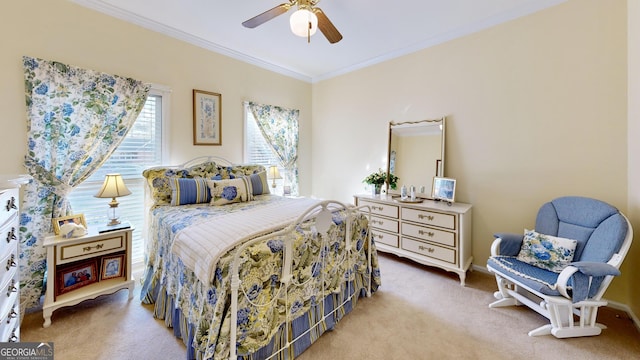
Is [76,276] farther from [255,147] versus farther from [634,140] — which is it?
[634,140]

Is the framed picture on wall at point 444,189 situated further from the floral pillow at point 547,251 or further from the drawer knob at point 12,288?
the drawer knob at point 12,288

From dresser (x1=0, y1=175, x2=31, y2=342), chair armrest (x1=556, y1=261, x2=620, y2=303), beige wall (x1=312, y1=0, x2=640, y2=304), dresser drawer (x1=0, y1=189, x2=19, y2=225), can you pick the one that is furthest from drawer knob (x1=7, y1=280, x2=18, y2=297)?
beige wall (x1=312, y1=0, x2=640, y2=304)

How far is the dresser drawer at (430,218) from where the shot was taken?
277cm

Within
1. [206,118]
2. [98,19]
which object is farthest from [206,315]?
[98,19]

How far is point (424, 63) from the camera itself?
11.3 ft

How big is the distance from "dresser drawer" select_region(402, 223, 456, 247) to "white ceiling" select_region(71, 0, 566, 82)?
2.38 meters

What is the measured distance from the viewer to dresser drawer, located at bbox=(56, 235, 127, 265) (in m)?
2.10

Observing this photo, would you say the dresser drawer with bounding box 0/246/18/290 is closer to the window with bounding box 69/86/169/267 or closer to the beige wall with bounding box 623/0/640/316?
the window with bounding box 69/86/169/267

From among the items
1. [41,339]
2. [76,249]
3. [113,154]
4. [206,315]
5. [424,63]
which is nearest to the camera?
[206,315]

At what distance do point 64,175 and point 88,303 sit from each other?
1.22 meters

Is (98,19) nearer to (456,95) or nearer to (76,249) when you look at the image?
(76,249)

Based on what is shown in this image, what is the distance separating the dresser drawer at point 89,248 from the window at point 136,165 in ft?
1.69

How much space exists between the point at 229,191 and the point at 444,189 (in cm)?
258

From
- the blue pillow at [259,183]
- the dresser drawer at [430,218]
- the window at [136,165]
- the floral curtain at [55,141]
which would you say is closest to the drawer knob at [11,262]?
the floral curtain at [55,141]
